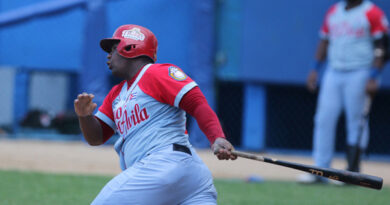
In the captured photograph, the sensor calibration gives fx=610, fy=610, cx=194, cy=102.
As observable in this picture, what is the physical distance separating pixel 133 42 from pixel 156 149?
0.63m

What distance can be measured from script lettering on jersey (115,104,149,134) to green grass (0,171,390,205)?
1.74 m

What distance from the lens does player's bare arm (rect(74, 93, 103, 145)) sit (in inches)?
128

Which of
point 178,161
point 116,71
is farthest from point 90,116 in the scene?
point 178,161

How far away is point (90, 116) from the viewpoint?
3.40 metres

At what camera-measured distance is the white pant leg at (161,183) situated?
3.00 m

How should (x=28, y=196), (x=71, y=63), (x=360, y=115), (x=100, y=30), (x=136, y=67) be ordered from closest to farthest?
1. (x=136, y=67)
2. (x=28, y=196)
3. (x=360, y=115)
4. (x=100, y=30)
5. (x=71, y=63)

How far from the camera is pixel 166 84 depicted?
10.3ft

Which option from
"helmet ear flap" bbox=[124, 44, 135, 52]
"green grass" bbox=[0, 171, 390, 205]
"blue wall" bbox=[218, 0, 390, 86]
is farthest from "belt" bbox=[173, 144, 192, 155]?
"blue wall" bbox=[218, 0, 390, 86]

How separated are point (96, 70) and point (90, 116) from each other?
7.25 meters

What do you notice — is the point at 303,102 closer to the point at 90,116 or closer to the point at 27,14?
the point at 27,14

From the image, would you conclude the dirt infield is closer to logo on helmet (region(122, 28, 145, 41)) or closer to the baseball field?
the baseball field

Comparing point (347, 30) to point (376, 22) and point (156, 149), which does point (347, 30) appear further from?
point (156, 149)

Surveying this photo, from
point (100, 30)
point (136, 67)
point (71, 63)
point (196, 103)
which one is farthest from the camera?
point (71, 63)

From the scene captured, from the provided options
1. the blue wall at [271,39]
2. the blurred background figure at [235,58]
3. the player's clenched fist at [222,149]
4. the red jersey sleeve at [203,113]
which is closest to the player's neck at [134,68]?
the red jersey sleeve at [203,113]
